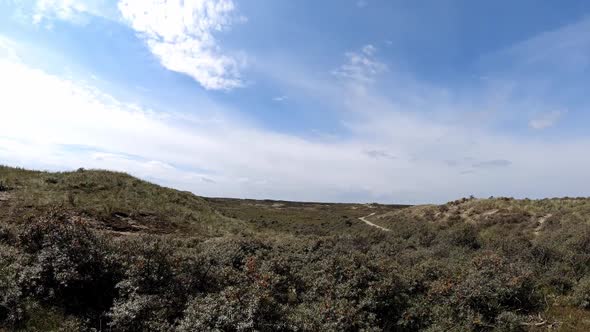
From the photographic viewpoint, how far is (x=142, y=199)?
21891mm

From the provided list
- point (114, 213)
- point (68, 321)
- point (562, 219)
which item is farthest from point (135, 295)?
point (562, 219)

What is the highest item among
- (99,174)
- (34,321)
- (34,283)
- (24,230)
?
(99,174)

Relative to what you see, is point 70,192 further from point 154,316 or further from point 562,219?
point 562,219

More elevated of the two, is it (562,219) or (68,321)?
(562,219)

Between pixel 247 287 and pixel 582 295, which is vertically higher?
pixel 247 287

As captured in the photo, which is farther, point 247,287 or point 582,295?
point 582,295

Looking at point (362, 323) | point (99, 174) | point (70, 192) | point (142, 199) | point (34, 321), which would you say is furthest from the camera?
point (99, 174)

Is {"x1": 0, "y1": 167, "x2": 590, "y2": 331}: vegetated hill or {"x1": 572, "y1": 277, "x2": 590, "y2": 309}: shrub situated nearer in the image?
{"x1": 0, "y1": 167, "x2": 590, "y2": 331}: vegetated hill

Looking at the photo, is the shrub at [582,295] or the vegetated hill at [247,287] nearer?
the vegetated hill at [247,287]

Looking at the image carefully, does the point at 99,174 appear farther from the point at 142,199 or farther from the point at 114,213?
the point at 114,213

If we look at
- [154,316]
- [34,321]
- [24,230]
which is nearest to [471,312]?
[154,316]

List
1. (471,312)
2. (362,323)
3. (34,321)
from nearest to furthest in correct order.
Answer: (34,321), (362,323), (471,312)

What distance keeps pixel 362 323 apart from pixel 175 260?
16.2 ft

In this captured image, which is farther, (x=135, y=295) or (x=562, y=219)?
(x=562, y=219)
